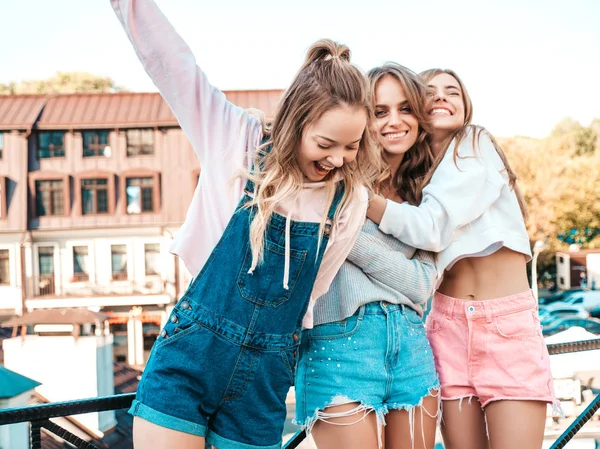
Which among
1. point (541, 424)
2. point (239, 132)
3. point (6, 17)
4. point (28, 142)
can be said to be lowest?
point (541, 424)

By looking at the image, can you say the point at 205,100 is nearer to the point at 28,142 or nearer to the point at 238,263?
the point at 238,263

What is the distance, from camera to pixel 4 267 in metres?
20.0

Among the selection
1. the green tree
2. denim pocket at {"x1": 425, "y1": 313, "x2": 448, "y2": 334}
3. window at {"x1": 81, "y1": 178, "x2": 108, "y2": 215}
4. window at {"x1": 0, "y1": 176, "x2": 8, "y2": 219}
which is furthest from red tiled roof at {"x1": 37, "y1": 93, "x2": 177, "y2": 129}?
the green tree

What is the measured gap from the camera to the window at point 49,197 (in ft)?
67.0

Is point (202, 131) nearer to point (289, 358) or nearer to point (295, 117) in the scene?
point (295, 117)

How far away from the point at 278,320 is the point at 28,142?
21.1 metres

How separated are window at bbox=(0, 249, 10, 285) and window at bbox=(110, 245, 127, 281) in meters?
3.43

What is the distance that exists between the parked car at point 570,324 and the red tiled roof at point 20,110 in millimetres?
17770

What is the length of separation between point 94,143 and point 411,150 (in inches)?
786

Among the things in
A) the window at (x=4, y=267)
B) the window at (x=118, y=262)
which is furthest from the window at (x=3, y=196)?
the window at (x=118, y=262)

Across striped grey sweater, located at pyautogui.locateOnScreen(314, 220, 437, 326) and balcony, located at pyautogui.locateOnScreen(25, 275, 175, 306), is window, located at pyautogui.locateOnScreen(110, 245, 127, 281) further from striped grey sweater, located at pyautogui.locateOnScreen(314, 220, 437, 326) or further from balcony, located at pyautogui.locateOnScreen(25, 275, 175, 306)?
striped grey sweater, located at pyautogui.locateOnScreen(314, 220, 437, 326)

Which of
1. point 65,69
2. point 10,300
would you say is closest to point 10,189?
point 10,300

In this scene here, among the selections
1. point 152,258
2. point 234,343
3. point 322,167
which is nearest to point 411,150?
point 322,167

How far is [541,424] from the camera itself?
1788 millimetres
